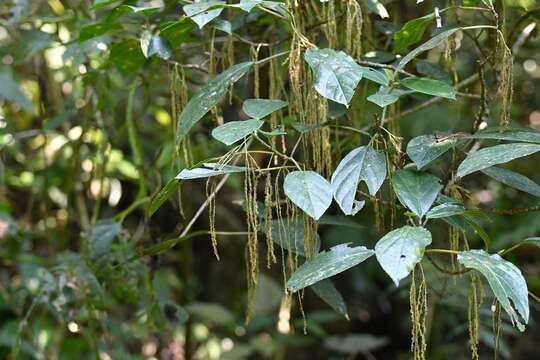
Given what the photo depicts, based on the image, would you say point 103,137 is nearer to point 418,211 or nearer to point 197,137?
point 197,137

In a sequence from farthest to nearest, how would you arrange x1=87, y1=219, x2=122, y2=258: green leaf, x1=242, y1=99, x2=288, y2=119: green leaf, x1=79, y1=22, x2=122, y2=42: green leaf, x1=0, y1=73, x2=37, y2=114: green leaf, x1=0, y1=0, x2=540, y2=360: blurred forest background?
x1=0, y1=73, x2=37, y2=114: green leaf → x1=87, y1=219, x2=122, y2=258: green leaf → x1=0, y1=0, x2=540, y2=360: blurred forest background → x1=79, y1=22, x2=122, y2=42: green leaf → x1=242, y1=99, x2=288, y2=119: green leaf

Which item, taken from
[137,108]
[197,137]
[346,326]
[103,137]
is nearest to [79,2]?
[103,137]

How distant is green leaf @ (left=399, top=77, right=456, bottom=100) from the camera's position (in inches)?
38.7

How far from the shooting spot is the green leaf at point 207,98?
3.58ft

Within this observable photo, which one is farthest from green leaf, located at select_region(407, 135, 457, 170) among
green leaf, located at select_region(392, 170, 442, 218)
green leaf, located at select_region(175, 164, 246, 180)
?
green leaf, located at select_region(175, 164, 246, 180)

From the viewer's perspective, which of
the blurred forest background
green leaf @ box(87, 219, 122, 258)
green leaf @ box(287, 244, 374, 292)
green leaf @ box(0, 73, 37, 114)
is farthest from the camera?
green leaf @ box(0, 73, 37, 114)

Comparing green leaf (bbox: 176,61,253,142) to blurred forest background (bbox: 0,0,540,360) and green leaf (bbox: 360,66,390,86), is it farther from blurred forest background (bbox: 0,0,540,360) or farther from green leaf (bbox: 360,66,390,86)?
green leaf (bbox: 360,66,390,86)

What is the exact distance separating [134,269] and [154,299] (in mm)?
81

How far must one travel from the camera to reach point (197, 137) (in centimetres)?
229

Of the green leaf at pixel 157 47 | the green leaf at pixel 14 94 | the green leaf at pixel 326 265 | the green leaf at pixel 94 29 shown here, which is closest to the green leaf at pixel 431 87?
the green leaf at pixel 326 265

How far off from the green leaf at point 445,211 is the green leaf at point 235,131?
0.24 meters

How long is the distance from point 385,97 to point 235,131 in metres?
0.21

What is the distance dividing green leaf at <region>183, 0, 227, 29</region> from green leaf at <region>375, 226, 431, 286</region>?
40 cm

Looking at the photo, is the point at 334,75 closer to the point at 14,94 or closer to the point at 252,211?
the point at 252,211
